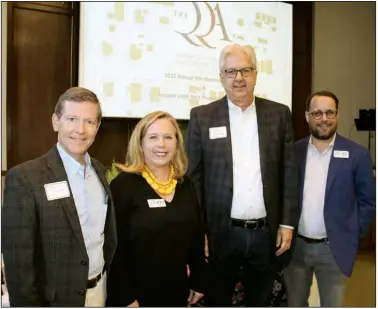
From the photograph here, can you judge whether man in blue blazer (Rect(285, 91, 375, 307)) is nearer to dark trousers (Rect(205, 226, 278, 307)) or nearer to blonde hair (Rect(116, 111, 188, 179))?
dark trousers (Rect(205, 226, 278, 307))

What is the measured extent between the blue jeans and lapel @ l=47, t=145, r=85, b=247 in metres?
1.43

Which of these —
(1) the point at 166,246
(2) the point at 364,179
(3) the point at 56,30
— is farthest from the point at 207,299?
(3) the point at 56,30

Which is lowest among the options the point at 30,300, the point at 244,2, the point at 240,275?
the point at 240,275

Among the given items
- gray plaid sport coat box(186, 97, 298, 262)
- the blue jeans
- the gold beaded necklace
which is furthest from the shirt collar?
the blue jeans

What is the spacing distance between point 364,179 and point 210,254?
3.21 feet

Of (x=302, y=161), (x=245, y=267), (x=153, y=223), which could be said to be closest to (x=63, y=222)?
(x=153, y=223)

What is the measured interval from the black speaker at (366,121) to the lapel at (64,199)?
4.73m

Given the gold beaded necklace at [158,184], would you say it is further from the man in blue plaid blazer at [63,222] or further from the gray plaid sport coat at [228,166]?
the gray plaid sport coat at [228,166]

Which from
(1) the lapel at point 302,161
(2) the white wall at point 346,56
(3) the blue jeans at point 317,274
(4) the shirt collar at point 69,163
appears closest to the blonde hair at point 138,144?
(4) the shirt collar at point 69,163

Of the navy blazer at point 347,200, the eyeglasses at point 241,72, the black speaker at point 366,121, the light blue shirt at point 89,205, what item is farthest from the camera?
the black speaker at point 366,121

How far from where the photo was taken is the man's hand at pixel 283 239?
2275 millimetres

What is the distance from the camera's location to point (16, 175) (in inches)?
59.7

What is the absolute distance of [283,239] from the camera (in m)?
2.28

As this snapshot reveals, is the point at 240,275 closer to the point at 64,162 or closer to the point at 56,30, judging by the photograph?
the point at 64,162
